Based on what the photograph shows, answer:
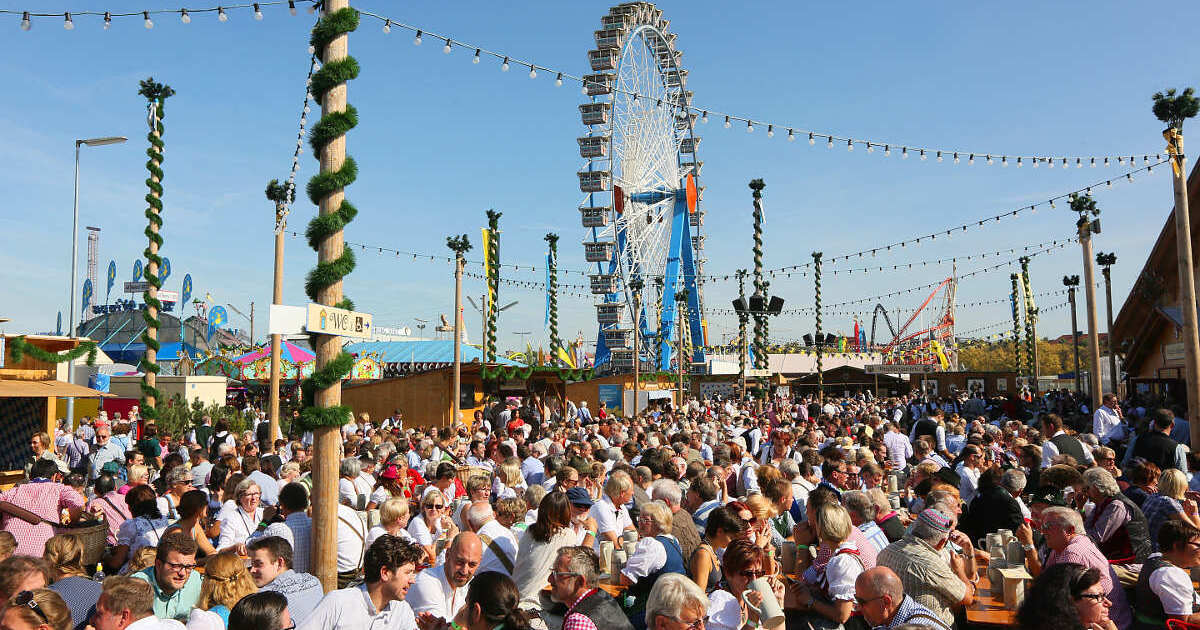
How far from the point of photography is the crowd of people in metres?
3.88

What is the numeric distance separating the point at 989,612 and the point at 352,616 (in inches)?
154

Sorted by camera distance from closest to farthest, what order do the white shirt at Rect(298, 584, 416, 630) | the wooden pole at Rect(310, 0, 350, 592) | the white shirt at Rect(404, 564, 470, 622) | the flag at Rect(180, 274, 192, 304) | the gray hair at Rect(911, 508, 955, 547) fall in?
the white shirt at Rect(298, 584, 416, 630)
the white shirt at Rect(404, 564, 470, 622)
the gray hair at Rect(911, 508, 955, 547)
the wooden pole at Rect(310, 0, 350, 592)
the flag at Rect(180, 274, 192, 304)

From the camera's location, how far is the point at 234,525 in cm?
664

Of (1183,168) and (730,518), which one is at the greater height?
(1183,168)

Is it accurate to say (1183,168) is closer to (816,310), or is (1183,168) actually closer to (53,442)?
(53,442)

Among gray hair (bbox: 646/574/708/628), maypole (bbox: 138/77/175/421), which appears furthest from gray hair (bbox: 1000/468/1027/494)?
maypole (bbox: 138/77/175/421)

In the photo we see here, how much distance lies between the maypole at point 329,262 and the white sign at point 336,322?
0.11 metres

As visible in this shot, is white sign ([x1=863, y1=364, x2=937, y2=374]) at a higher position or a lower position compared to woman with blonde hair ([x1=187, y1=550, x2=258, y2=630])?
higher

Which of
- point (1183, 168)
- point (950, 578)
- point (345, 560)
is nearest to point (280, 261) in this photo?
point (345, 560)

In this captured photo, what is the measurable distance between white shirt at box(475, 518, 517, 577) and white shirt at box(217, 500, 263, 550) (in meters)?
2.25

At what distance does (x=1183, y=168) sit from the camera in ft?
43.0

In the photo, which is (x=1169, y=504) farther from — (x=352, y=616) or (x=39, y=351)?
(x=39, y=351)

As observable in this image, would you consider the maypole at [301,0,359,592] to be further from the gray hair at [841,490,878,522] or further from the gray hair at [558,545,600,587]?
the gray hair at [841,490,878,522]

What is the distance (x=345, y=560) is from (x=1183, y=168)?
45.7 feet
